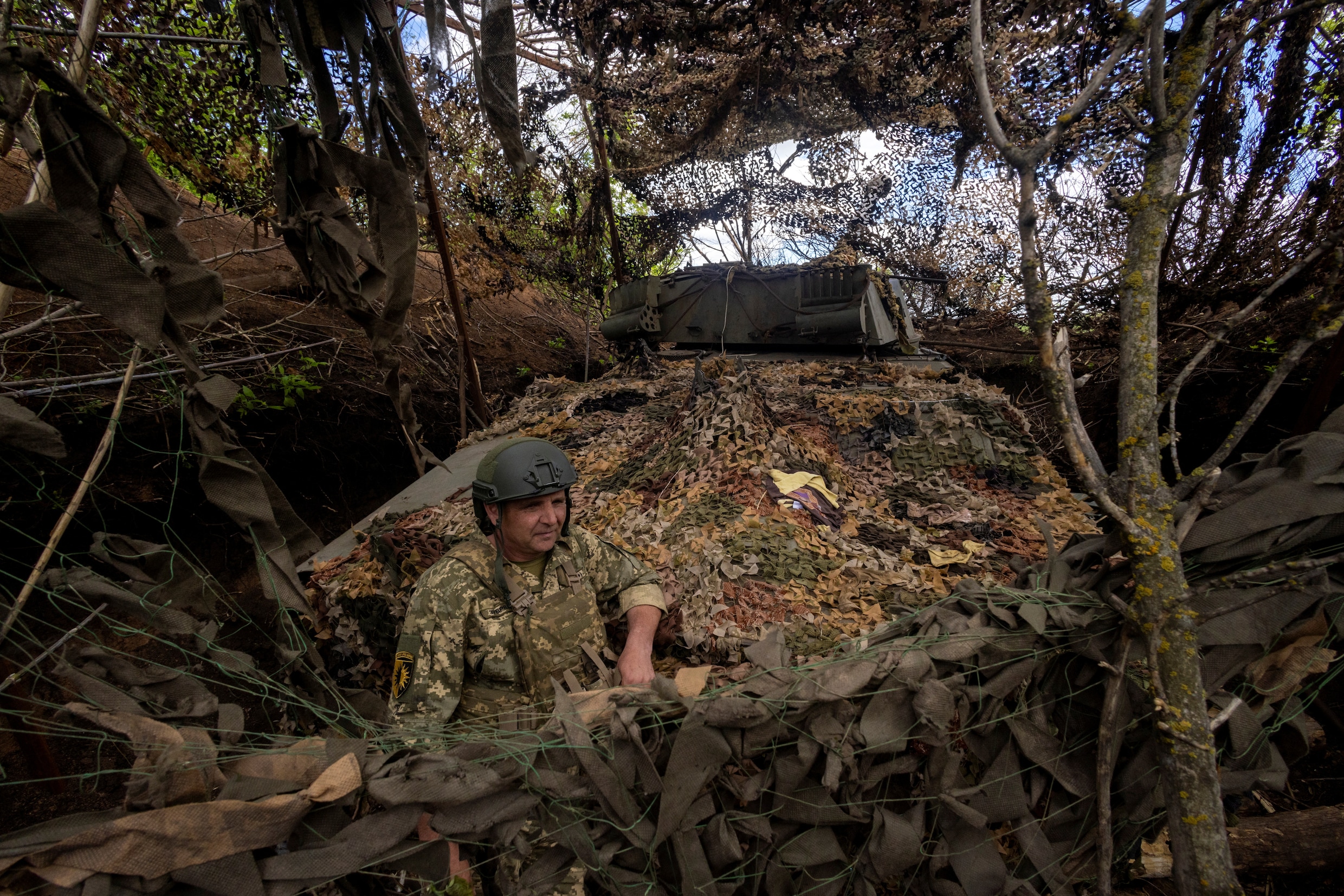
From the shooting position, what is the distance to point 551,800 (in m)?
1.73

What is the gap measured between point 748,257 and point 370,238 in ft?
36.9

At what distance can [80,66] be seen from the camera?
2.18m

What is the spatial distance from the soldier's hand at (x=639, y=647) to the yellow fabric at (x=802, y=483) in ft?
5.11

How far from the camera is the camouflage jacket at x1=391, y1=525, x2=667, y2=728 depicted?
8.30ft

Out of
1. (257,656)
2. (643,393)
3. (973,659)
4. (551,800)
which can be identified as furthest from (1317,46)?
(257,656)

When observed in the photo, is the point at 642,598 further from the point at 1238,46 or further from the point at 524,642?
the point at 1238,46

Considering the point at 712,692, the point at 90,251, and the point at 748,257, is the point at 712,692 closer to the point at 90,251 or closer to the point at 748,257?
the point at 90,251

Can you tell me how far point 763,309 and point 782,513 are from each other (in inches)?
217

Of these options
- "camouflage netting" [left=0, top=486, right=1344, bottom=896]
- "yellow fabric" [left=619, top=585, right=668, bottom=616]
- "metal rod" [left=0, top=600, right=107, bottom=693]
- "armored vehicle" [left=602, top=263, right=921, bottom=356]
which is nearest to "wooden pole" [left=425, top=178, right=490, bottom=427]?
"armored vehicle" [left=602, top=263, right=921, bottom=356]

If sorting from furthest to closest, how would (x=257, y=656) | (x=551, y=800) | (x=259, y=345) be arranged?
(x=257, y=656) < (x=259, y=345) < (x=551, y=800)

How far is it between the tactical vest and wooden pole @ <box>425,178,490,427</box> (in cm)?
389

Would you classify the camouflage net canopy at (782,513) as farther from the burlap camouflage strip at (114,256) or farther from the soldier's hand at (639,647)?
the burlap camouflage strip at (114,256)

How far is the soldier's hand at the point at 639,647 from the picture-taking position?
8.50 ft

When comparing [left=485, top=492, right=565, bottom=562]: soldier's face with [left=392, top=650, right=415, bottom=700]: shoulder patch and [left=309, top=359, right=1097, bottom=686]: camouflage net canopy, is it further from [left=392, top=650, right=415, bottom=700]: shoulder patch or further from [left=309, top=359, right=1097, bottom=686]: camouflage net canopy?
Result: [left=309, top=359, right=1097, bottom=686]: camouflage net canopy
